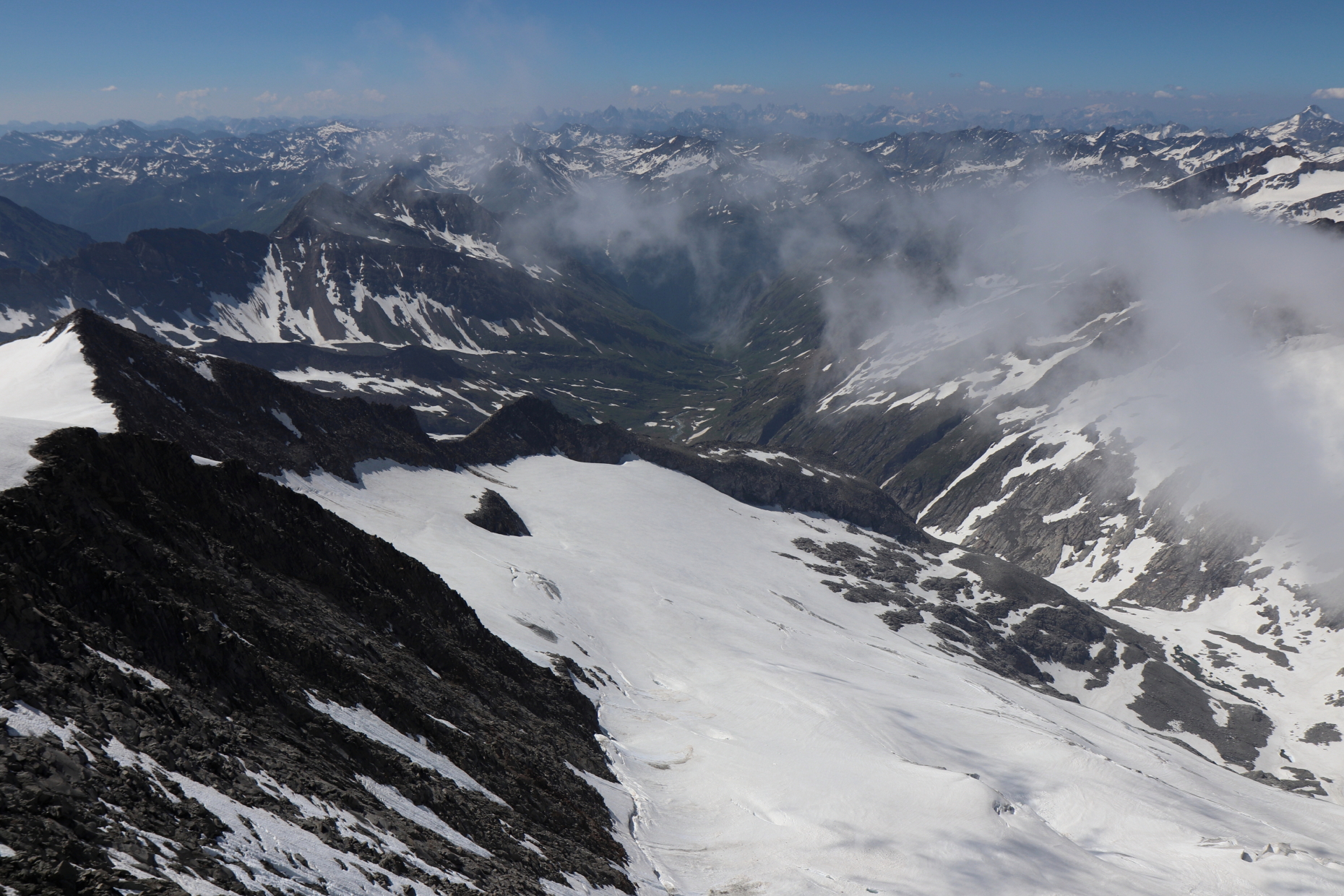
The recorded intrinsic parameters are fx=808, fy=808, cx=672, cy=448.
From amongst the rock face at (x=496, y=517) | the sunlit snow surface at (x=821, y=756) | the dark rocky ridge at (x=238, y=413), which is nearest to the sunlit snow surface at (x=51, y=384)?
the dark rocky ridge at (x=238, y=413)

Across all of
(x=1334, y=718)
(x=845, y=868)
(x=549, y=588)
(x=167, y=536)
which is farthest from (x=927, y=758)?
(x=1334, y=718)

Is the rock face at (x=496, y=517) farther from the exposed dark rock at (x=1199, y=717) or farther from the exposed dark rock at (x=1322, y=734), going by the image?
the exposed dark rock at (x=1322, y=734)

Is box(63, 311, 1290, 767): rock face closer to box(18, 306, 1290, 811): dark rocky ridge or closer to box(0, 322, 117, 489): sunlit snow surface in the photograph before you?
box(18, 306, 1290, 811): dark rocky ridge

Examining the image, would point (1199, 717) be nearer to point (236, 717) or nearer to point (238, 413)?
point (238, 413)

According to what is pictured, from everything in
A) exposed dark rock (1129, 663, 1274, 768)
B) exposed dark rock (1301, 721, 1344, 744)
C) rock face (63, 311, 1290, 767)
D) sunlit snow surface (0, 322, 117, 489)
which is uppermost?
sunlit snow surface (0, 322, 117, 489)

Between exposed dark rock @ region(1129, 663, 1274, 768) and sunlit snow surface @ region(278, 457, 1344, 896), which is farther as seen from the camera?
exposed dark rock @ region(1129, 663, 1274, 768)

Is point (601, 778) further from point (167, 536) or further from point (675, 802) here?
point (167, 536)

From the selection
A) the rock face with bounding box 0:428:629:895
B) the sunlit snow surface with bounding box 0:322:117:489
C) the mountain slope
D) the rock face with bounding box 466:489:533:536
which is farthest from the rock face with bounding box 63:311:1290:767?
the rock face with bounding box 0:428:629:895
